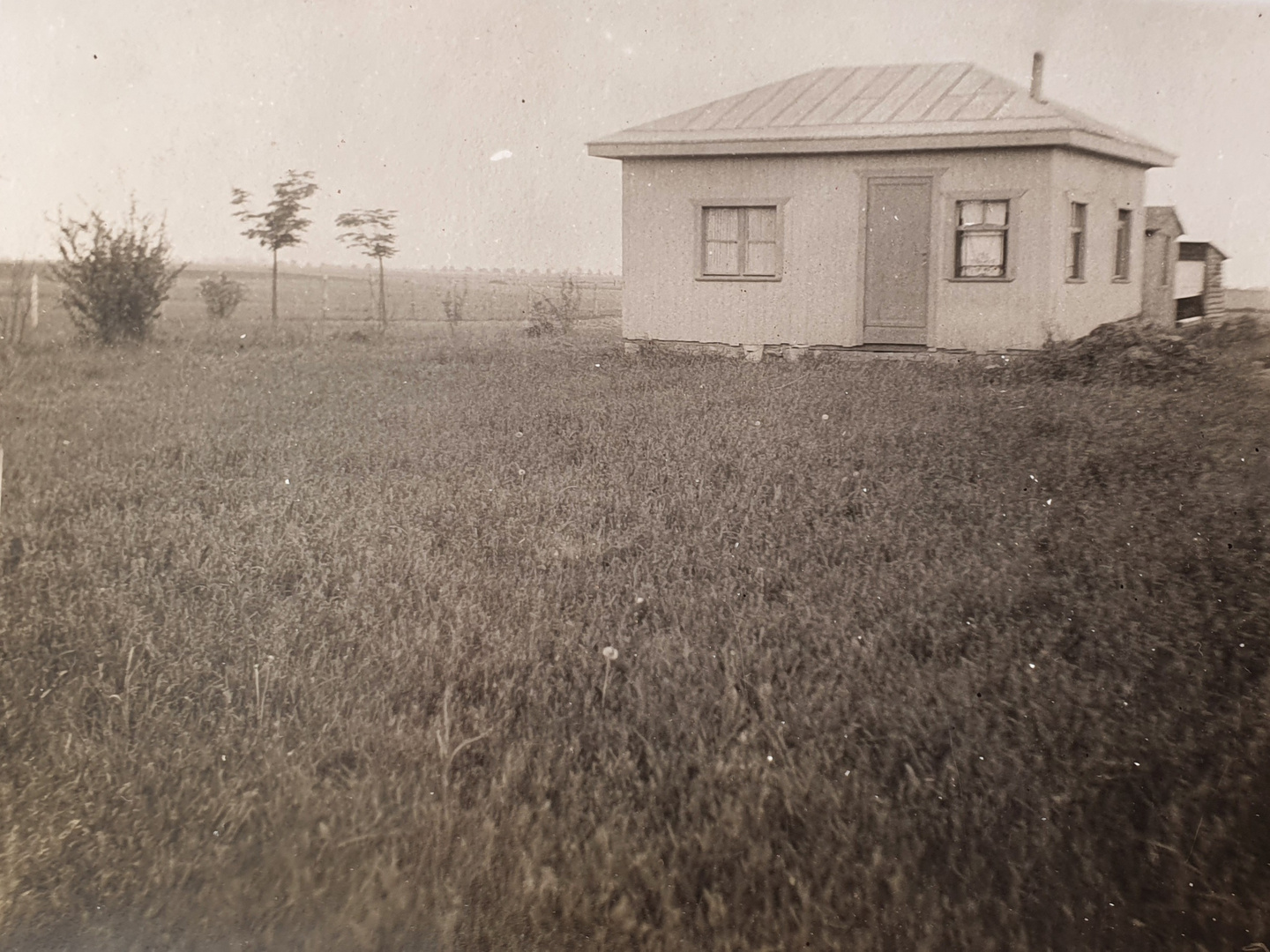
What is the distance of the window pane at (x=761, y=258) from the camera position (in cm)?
1355

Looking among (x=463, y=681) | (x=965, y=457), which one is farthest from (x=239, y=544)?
(x=965, y=457)

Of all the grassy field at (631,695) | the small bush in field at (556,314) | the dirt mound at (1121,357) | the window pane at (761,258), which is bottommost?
the grassy field at (631,695)

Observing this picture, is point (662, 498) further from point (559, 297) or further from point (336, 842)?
point (559, 297)

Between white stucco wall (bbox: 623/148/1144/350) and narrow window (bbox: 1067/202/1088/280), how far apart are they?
0.26 metres

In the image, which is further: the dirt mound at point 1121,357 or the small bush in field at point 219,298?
the small bush in field at point 219,298

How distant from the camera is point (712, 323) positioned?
13.8 meters

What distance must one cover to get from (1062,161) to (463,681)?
38.6 feet

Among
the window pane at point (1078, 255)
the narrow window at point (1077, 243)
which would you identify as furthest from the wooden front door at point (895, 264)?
the window pane at point (1078, 255)

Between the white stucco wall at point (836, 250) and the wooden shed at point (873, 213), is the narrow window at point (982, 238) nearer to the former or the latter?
the wooden shed at point (873, 213)

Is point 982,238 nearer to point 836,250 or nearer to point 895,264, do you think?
point 895,264

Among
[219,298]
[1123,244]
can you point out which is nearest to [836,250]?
[1123,244]

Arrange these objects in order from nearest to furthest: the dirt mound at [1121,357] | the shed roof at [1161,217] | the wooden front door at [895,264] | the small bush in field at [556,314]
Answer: the dirt mound at [1121,357] → the wooden front door at [895,264] → the shed roof at [1161,217] → the small bush in field at [556,314]

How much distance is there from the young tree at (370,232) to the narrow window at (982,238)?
754 cm

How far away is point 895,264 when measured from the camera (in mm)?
13078
